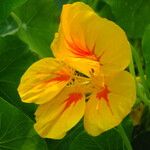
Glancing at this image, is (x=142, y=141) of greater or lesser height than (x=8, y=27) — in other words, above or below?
below

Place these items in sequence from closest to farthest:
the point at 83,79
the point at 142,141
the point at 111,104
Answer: the point at 111,104 < the point at 83,79 < the point at 142,141

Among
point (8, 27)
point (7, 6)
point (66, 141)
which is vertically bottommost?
point (66, 141)

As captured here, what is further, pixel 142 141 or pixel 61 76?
pixel 142 141

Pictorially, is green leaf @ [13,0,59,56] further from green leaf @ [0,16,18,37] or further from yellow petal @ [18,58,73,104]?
yellow petal @ [18,58,73,104]

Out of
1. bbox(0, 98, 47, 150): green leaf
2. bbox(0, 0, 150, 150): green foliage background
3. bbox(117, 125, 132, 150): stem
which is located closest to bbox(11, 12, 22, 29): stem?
bbox(0, 0, 150, 150): green foliage background

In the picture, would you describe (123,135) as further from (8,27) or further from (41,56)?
(8,27)

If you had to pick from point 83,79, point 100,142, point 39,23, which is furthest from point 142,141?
point 39,23

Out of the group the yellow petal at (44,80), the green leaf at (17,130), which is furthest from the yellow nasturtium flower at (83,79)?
the green leaf at (17,130)
